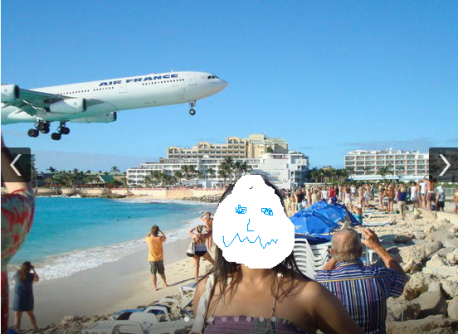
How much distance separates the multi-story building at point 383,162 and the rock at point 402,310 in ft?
205

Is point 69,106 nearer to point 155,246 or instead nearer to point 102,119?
point 102,119

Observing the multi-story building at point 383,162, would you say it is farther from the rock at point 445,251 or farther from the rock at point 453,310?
the rock at point 453,310

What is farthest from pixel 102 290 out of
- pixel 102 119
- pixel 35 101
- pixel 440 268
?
pixel 102 119

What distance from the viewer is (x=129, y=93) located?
28.4 m

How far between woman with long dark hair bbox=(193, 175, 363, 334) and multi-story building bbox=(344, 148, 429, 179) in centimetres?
6646

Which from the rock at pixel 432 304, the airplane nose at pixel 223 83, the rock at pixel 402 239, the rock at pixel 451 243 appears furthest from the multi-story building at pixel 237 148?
the rock at pixel 432 304

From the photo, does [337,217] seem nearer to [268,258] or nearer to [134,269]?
[134,269]

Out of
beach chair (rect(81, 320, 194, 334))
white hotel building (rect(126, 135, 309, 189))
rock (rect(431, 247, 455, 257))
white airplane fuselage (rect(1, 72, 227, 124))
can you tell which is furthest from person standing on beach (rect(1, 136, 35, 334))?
white airplane fuselage (rect(1, 72, 227, 124))

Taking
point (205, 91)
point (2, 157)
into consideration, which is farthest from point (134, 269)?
point (205, 91)

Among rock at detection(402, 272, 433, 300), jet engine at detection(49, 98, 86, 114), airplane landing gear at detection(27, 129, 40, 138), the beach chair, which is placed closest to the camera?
the beach chair

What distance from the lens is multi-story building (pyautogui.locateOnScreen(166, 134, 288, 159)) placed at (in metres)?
44.8

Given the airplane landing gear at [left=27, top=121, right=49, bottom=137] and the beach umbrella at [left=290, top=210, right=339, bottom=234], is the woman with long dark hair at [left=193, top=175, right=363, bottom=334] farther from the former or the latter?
the airplane landing gear at [left=27, top=121, right=49, bottom=137]

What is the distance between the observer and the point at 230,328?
145cm

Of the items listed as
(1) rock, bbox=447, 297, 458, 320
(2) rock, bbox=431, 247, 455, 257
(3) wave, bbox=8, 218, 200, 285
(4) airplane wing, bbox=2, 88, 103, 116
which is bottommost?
(3) wave, bbox=8, 218, 200, 285
